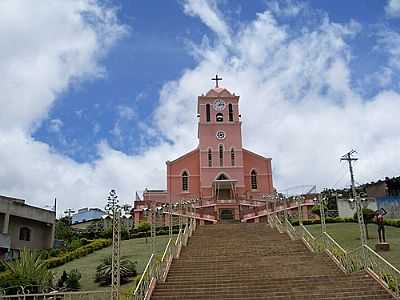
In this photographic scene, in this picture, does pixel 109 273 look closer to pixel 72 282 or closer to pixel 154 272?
pixel 72 282

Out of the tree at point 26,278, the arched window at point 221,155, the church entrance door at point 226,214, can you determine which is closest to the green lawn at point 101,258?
the tree at point 26,278

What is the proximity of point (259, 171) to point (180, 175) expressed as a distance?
7391mm

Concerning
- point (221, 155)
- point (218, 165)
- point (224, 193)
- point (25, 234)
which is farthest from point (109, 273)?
point (221, 155)

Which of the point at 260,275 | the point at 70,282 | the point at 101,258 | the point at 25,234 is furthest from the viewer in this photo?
the point at 25,234

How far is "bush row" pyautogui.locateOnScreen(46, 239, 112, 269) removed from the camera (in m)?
21.8

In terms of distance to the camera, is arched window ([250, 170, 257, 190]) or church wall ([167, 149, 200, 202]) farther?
arched window ([250, 170, 257, 190])

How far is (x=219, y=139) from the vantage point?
42.8 meters

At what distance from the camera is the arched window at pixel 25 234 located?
30.6m

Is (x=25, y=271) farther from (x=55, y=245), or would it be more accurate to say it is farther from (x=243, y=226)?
(x=55, y=245)

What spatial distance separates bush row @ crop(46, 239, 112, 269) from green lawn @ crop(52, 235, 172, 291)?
0.36m

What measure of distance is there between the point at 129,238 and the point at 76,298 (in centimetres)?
1784

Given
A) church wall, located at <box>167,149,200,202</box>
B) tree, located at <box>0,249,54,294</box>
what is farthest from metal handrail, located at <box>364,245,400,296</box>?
church wall, located at <box>167,149,200,202</box>

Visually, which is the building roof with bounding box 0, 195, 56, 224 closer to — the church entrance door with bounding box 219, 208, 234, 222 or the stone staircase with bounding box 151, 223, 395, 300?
the church entrance door with bounding box 219, 208, 234, 222

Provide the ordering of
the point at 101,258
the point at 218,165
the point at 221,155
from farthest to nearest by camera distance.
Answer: the point at 221,155 < the point at 218,165 < the point at 101,258
